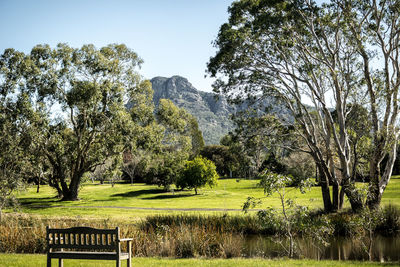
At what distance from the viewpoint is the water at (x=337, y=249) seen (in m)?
13.0

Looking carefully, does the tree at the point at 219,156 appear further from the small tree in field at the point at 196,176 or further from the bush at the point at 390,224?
the bush at the point at 390,224

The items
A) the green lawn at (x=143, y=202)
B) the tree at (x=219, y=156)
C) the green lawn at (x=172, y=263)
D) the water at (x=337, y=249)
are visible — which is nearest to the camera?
the green lawn at (x=172, y=263)

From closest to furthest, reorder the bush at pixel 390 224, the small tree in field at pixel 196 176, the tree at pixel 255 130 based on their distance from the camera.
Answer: the bush at pixel 390 224 < the tree at pixel 255 130 < the small tree in field at pixel 196 176

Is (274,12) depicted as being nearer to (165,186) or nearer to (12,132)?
(12,132)

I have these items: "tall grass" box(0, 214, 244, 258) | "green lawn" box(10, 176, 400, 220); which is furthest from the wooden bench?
"green lawn" box(10, 176, 400, 220)

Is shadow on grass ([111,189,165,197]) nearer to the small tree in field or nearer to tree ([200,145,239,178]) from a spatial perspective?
the small tree in field

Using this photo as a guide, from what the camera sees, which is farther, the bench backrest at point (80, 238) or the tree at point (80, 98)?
the tree at point (80, 98)

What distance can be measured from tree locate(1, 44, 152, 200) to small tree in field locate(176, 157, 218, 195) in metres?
11.5

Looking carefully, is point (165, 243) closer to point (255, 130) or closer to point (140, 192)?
point (255, 130)

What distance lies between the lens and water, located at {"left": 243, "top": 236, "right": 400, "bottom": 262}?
1295 centimetres

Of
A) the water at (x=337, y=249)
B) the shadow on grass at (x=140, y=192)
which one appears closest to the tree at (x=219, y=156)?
the shadow on grass at (x=140, y=192)

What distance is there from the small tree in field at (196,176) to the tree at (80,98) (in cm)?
1149

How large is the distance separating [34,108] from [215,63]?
16873 mm

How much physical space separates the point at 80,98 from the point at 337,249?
23.4 meters
